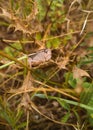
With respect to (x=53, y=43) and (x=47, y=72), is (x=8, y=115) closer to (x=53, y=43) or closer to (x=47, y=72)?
(x=47, y=72)

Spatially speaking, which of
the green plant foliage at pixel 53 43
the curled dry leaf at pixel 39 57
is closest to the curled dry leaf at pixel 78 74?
the curled dry leaf at pixel 39 57

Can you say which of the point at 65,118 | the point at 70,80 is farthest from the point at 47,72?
the point at 65,118

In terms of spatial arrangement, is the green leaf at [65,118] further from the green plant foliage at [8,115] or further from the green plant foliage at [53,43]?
the green plant foliage at [53,43]

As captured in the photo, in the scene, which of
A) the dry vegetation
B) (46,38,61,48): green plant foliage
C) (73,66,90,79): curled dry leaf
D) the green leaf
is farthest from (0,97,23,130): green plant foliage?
(46,38,61,48): green plant foliage

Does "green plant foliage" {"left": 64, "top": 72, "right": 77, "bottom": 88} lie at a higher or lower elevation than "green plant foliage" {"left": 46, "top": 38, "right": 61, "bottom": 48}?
lower

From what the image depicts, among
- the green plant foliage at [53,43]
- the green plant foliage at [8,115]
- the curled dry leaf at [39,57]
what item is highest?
the green plant foliage at [53,43]

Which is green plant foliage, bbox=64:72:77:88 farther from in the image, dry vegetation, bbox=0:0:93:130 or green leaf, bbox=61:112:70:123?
green leaf, bbox=61:112:70:123

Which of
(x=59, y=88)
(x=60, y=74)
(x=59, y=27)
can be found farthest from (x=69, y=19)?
(x=59, y=88)

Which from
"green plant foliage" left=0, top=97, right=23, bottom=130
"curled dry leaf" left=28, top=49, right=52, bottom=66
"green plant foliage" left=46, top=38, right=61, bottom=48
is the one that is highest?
"green plant foliage" left=46, top=38, right=61, bottom=48
